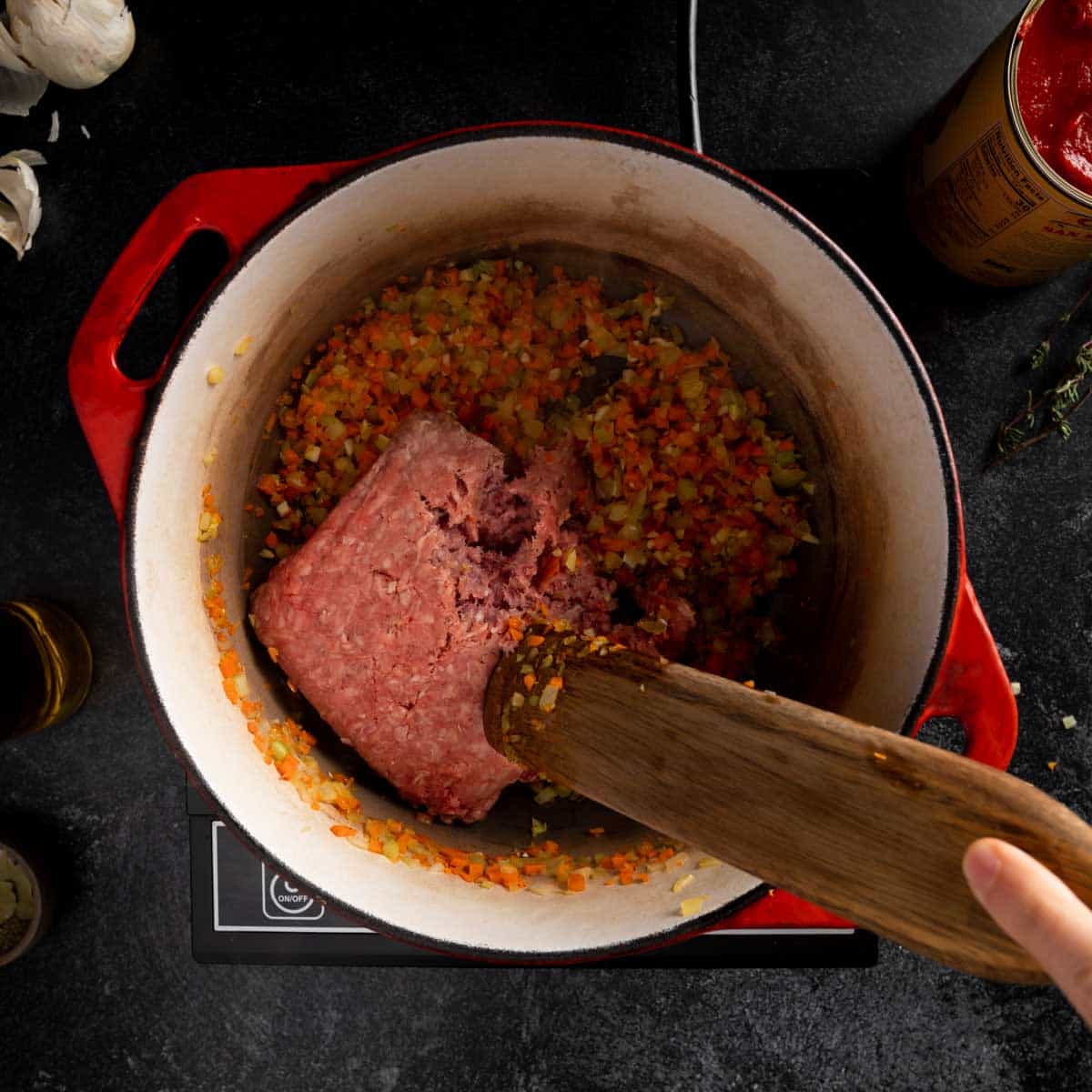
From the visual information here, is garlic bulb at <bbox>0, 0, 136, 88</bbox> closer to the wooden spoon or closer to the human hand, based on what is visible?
the wooden spoon

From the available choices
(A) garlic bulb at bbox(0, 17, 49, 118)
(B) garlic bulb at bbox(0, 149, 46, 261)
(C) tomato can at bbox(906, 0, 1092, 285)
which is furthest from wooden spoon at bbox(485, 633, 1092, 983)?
(A) garlic bulb at bbox(0, 17, 49, 118)

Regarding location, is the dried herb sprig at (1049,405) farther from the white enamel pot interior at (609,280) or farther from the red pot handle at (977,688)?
the red pot handle at (977,688)

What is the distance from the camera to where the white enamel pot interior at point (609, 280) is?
2.80 feet

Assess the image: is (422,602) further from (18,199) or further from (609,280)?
(18,199)

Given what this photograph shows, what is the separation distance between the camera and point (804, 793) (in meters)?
0.70

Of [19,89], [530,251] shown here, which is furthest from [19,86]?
[530,251]

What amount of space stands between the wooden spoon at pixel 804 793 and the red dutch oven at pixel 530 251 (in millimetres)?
132

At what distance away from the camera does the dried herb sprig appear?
114cm

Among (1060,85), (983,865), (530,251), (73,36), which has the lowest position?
(73,36)

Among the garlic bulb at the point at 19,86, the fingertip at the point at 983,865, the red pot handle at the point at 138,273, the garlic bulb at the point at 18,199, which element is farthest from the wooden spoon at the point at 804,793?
the garlic bulb at the point at 19,86

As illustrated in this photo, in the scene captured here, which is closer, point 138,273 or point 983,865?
point 983,865

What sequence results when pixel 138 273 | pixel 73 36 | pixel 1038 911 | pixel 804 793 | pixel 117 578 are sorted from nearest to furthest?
pixel 1038 911 → pixel 804 793 → pixel 138 273 → pixel 73 36 → pixel 117 578

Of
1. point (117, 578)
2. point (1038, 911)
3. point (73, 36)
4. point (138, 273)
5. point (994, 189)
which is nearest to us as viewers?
point (1038, 911)

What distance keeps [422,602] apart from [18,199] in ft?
2.37
